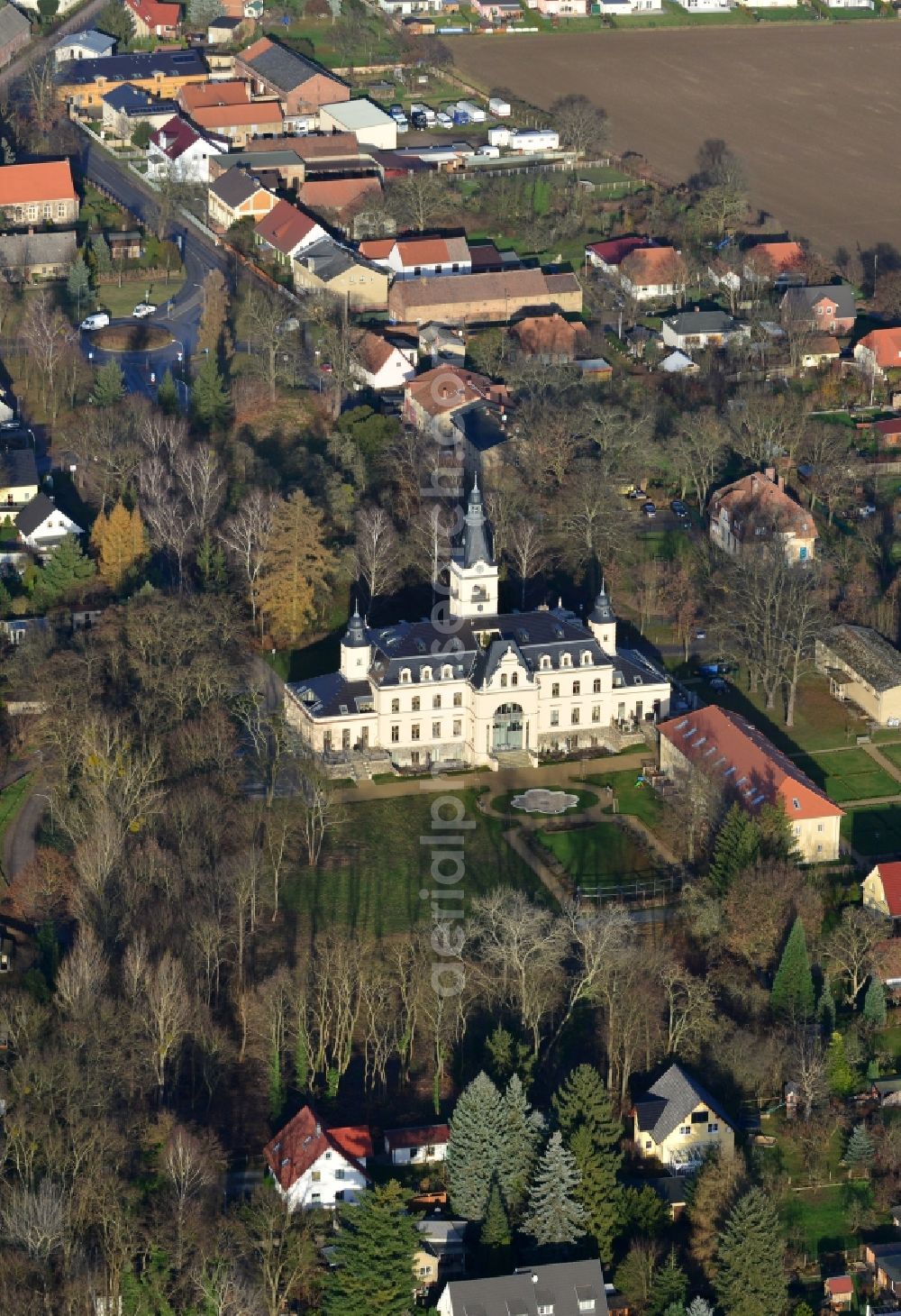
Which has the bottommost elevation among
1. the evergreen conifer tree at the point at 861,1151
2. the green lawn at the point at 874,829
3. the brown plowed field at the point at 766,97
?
the brown plowed field at the point at 766,97

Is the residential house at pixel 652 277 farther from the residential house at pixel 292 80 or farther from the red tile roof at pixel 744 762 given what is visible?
the red tile roof at pixel 744 762

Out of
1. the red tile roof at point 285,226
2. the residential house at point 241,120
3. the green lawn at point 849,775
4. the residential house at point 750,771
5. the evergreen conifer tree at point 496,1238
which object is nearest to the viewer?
the evergreen conifer tree at point 496,1238

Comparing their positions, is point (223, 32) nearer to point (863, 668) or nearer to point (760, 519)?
point (760, 519)

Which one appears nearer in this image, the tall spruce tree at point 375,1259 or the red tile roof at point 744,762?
the tall spruce tree at point 375,1259

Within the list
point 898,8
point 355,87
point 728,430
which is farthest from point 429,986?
point 898,8

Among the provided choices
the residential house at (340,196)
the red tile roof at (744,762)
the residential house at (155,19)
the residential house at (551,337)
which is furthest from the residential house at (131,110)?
the red tile roof at (744,762)

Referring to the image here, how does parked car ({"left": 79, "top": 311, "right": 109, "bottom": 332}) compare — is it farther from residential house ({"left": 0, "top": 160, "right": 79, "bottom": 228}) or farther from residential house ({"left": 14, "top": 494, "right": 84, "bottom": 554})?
residential house ({"left": 14, "top": 494, "right": 84, "bottom": 554})

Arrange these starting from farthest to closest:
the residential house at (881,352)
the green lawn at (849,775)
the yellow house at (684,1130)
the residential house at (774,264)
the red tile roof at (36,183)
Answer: the red tile roof at (36,183)
the residential house at (774,264)
the residential house at (881,352)
the green lawn at (849,775)
the yellow house at (684,1130)

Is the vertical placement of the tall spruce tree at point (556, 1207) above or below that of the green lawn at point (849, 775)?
above
